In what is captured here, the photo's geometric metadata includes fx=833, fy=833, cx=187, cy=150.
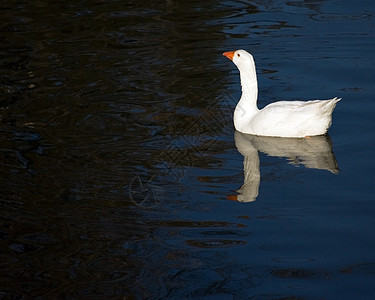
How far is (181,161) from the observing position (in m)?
8.93

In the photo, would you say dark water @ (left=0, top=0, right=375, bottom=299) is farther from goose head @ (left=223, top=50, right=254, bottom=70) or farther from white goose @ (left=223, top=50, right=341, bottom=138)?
goose head @ (left=223, top=50, right=254, bottom=70)

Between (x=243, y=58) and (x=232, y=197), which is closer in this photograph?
(x=232, y=197)

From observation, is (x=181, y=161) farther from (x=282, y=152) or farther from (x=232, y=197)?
(x=282, y=152)

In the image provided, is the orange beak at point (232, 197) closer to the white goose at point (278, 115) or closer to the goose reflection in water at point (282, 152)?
the goose reflection in water at point (282, 152)

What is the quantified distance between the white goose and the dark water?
0.48 feet

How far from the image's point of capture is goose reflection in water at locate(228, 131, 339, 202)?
8578mm

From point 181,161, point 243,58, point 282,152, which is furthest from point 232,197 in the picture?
point 243,58

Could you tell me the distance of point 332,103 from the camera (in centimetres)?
902

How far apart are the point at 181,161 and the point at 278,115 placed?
1289 mm

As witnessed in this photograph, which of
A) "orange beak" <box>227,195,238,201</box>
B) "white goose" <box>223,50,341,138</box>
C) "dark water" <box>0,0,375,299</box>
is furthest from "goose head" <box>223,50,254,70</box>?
"orange beak" <box>227,195,238,201</box>

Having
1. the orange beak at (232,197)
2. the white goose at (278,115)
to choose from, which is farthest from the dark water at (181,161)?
the white goose at (278,115)

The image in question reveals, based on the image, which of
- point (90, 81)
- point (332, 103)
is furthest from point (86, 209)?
point (90, 81)

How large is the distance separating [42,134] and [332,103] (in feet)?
11.2

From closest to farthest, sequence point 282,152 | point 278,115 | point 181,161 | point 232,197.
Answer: point 232,197 → point 181,161 → point 282,152 → point 278,115
